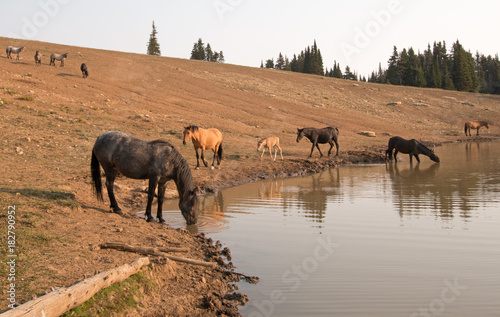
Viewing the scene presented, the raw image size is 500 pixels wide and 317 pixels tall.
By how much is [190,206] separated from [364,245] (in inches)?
162

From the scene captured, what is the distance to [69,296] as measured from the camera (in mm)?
4949

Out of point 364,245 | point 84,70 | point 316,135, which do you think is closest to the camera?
point 364,245

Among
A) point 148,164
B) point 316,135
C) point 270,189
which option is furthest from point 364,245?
point 316,135

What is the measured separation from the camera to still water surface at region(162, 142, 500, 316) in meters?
6.39

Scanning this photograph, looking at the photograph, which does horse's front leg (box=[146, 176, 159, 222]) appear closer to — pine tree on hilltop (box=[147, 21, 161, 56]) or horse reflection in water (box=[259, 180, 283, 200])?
horse reflection in water (box=[259, 180, 283, 200])

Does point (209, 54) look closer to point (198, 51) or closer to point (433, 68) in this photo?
point (198, 51)

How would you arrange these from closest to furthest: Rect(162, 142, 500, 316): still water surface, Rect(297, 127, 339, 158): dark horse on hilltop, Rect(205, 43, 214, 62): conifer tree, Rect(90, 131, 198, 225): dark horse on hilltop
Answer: Rect(162, 142, 500, 316): still water surface, Rect(90, 131, 198, 225): dark horse on hilltop, Rect(297, 127, 339, 158): dark horse on hilltop, Rect(205, 43, 214, 62): conifer tree

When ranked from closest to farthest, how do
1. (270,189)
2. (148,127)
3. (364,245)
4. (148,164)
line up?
1. (364,245)
2. (148,164)
3. (270,189)
4. (148,127)

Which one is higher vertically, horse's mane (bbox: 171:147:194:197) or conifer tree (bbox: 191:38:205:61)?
conifer tree (bbox: 191:38:205:61)

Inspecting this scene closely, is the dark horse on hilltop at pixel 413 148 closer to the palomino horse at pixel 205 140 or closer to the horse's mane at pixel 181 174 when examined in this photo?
the palomino horse at pixel 205 140

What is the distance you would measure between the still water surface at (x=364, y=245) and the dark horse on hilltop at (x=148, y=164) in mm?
937

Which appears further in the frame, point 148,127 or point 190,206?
point 148,127

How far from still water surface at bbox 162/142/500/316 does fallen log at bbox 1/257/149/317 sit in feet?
6.05

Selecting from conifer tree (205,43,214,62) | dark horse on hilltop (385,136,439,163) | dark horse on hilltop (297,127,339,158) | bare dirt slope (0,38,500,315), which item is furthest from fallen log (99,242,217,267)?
conifer tree (205,43,214,62)
